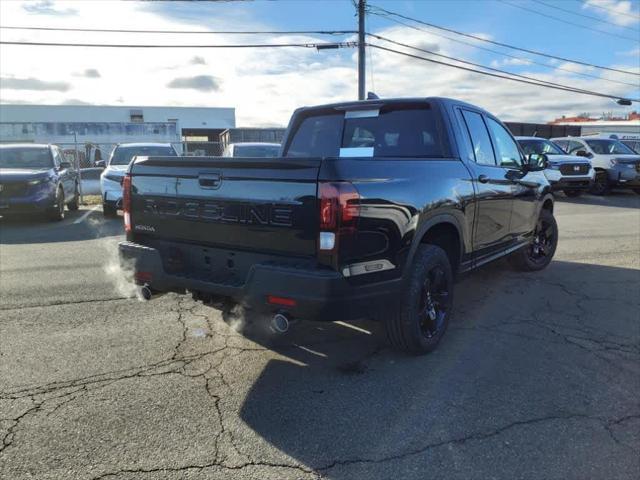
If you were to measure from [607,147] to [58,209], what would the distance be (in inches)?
689

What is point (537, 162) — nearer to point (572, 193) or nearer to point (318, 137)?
point (318, 137)

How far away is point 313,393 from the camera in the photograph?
342 centimetres

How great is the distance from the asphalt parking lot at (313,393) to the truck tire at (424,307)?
17 cm

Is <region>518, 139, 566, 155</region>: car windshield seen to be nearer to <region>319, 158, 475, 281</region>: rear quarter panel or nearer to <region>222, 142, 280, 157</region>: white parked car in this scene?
<region>222, 142, 280, 157</region>: white parked car

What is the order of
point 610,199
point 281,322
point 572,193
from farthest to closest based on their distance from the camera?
point 572,193 < point 610,199 < point 281,322

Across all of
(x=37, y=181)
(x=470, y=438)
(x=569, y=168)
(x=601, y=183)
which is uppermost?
(x=569, y=168)

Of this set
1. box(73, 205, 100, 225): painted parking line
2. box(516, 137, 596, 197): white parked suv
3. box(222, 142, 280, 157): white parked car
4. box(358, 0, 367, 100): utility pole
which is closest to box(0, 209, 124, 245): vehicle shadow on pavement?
box(73, 205, 100, 225): painted parking line

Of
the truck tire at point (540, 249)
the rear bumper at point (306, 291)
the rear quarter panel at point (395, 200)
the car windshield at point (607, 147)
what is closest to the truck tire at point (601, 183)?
the car windshield at point (607, 147)

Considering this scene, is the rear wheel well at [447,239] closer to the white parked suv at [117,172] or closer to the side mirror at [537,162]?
the side mirror at [537,162]

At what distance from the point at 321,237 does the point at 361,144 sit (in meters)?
1.87

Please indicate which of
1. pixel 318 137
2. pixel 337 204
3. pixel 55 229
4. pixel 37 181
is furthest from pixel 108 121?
pixel 337 204

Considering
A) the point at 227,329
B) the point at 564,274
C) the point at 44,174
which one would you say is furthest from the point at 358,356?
the point at 44,174

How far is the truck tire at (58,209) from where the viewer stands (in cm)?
1102

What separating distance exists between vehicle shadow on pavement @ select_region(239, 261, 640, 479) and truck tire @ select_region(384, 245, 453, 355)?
0.54 feet
